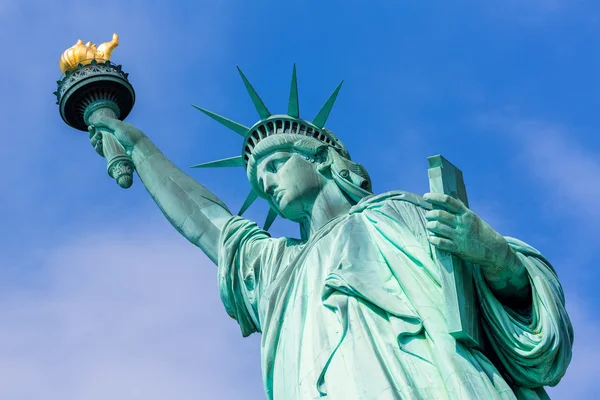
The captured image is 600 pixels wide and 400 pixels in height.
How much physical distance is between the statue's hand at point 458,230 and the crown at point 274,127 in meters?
2.57

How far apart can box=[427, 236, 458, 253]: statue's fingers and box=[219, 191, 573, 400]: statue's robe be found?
1.48 feet

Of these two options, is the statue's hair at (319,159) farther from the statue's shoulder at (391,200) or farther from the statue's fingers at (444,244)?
the statue's fingers at (444,244)

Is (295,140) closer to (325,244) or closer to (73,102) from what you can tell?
(325,244)

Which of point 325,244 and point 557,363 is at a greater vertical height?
point 325,244

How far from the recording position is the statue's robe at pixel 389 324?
428 inches

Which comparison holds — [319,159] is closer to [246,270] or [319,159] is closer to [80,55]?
[246,270]

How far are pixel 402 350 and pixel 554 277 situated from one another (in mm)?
1214

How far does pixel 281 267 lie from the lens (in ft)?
42.0

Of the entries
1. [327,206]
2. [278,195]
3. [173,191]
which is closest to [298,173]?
[278,195]

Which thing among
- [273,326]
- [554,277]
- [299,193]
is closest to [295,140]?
[299,193]

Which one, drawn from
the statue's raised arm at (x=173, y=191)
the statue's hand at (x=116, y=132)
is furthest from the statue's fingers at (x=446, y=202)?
the statue's hand at (x=116, y=132)

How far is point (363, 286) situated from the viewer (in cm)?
1147

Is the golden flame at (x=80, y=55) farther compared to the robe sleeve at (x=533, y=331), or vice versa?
the golden flame at (x=80, y=55)

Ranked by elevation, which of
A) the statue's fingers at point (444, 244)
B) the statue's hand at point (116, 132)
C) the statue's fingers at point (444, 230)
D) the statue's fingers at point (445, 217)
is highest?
the statue's hand at point (116, 132)
